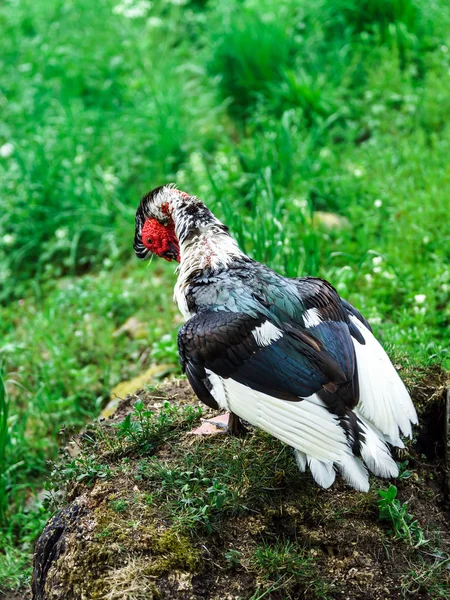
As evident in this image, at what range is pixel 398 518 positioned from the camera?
9.01 feet

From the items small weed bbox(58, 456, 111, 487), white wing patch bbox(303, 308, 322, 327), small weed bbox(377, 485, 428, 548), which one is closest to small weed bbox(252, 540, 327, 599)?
small weed bbox(377, 485, 428, 548)

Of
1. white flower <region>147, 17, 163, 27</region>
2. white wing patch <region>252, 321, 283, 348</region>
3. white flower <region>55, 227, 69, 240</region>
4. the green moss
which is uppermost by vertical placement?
white flower <region>147, 17, 163, 27</region>

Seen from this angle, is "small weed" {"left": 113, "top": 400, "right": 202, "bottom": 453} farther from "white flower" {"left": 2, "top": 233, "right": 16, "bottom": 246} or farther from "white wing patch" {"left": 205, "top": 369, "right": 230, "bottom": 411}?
"white flower" {"left": 2, "top": 233, "right": 16, "bottom": 246}

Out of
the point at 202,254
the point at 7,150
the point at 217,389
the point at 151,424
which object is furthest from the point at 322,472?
the point at 7,150

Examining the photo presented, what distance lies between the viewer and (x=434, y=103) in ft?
18.8

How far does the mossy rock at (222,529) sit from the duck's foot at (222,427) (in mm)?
41

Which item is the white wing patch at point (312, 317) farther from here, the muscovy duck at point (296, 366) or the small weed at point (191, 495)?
the small weed at point (191, 495)

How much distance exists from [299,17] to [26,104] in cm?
260

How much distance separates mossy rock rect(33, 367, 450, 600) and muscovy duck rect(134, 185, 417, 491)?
22cm

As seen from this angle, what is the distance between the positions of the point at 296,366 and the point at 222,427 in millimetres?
610

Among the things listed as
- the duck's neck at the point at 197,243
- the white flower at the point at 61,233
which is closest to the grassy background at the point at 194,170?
the white flower at the point at 61,233

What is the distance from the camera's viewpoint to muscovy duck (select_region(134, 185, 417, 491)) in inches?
103

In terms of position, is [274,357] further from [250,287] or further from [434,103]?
[434,103]

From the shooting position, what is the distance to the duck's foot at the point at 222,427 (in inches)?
122
